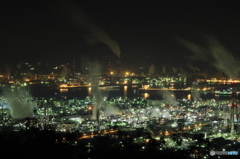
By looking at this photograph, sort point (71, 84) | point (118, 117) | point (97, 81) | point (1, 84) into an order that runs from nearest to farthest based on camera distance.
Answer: point (118, 117)
point (1, 84)
point (71, 84)
point (97, 81)

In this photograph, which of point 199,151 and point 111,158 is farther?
point 199,151

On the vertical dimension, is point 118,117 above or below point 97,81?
below

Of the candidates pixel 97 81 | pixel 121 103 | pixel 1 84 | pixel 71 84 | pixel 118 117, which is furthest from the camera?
pixel 97 81

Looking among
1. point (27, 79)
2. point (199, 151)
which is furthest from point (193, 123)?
point (27, 79)

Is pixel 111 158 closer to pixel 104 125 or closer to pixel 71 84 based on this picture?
pixel 104 125

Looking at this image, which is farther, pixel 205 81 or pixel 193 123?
pixel 205 81

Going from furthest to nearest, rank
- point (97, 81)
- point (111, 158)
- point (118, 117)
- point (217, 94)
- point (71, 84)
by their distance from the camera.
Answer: point (97, 81) → point (71, 84) → point (217, 94) → point (118, 117) → point (111, 158)

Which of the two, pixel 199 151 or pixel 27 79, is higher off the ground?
pixel 27 79

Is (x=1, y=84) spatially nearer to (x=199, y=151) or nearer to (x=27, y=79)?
(x=27, y=79)

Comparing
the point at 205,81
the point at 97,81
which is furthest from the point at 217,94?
the point at 97,81
